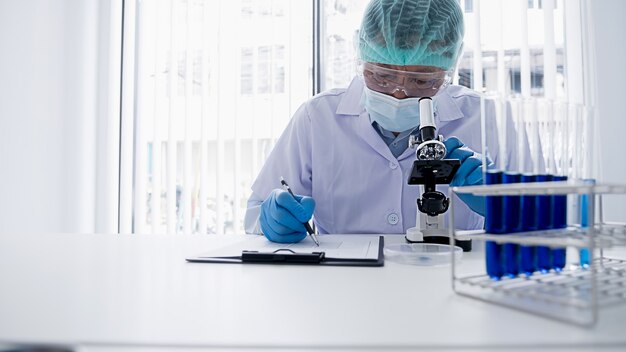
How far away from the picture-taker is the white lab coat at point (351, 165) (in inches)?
62.2

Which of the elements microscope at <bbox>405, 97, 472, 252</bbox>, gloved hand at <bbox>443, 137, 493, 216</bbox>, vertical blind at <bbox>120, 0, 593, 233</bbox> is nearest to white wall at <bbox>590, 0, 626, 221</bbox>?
vertical blind at <bbox>120, 0, 593, 233</bbox>

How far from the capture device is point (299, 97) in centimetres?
299

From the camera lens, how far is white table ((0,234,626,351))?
0.42 m

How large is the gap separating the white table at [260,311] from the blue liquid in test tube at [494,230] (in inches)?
3.0

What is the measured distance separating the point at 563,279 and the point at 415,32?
0.97m

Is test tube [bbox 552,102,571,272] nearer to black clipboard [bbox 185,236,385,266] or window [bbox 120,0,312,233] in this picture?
black clipboard [bbox 185,236,385,266]

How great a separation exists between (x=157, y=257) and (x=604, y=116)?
287 cm

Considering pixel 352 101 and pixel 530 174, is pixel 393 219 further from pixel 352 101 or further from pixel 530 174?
pixel 530 174

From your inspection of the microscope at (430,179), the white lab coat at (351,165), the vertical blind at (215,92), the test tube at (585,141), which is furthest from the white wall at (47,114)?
the test tube at (585,141)

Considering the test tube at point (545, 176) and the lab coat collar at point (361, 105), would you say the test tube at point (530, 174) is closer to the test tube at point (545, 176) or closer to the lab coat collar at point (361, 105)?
the test tube at point (545, 176)

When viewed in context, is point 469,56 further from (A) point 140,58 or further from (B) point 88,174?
(B) point 88,174

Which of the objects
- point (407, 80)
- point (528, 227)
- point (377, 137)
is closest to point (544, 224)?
point (528, 227)

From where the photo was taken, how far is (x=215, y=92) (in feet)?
9.77

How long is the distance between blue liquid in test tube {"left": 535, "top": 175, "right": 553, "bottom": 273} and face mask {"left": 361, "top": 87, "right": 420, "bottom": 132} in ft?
2.71
